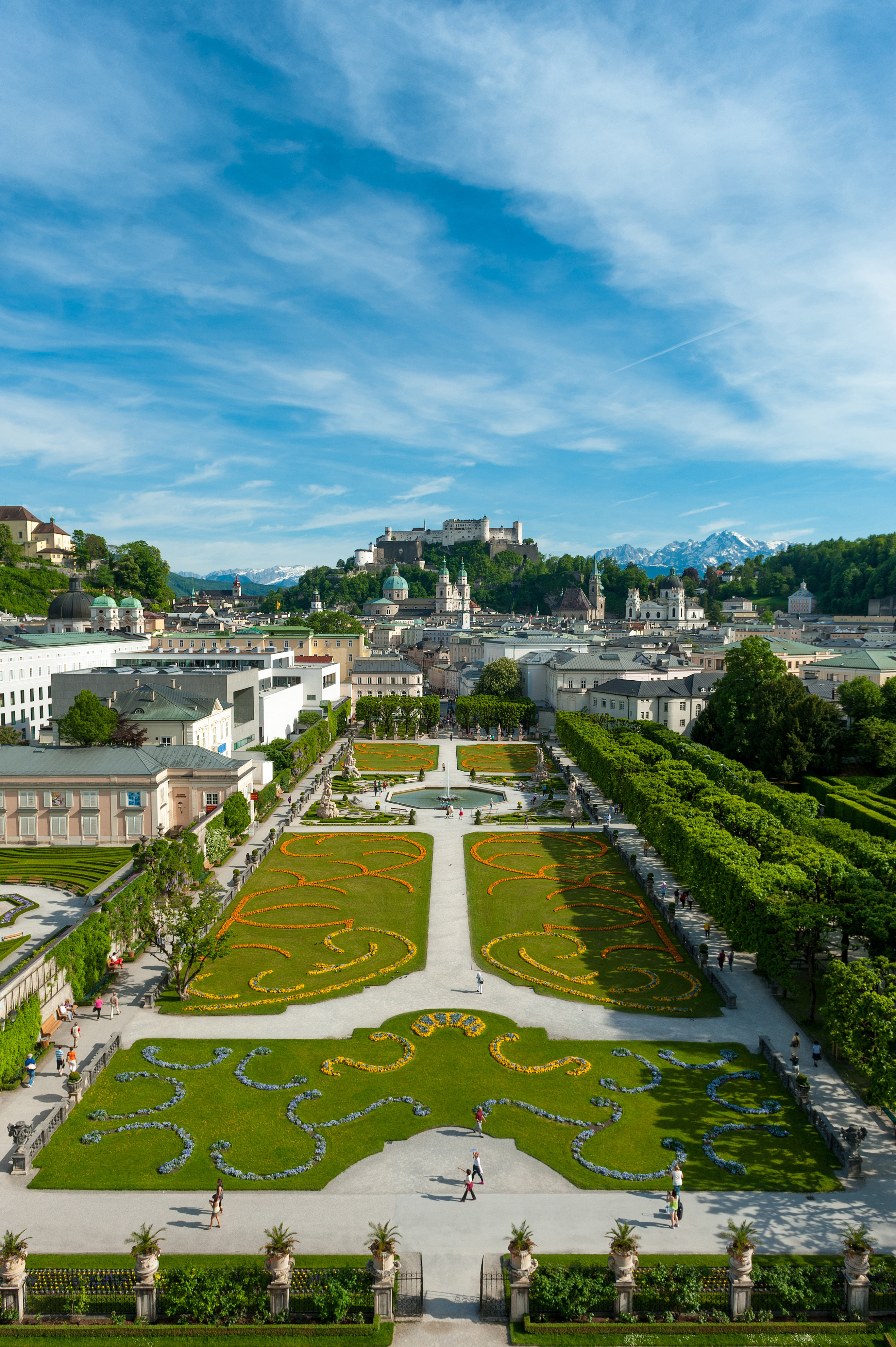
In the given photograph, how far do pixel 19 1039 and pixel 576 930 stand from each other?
83.6 ft

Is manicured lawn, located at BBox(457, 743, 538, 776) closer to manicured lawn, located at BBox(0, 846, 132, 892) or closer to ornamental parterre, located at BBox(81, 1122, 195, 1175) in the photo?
manicured lawn, located at BBox(0, 846, 132, 892)

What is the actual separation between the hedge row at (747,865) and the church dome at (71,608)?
90.7 meters

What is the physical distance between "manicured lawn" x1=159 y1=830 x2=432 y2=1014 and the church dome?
79903 mm

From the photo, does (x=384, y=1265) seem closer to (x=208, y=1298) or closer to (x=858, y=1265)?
→ (x=208, y=1298)

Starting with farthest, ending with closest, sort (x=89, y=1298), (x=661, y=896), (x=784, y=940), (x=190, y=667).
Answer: (x=190, y=667)
(x=661, y=896)
(x=784, y=940)
(x=89, y=1298)

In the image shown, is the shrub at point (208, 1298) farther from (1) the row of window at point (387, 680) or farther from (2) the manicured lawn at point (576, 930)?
(1) the row of window at point (387, 680)

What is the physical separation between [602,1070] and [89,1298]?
16.7 meters

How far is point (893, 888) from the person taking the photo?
122 feet

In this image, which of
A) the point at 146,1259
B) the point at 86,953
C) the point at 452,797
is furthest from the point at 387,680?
the point at 146,1259

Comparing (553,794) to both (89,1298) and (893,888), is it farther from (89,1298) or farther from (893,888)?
(89,1298)

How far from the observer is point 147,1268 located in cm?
1798

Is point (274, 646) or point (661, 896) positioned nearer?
point (661, 896)

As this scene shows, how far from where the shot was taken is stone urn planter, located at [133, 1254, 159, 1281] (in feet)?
59.0

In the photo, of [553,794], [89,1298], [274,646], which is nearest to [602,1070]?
[89,1298]
